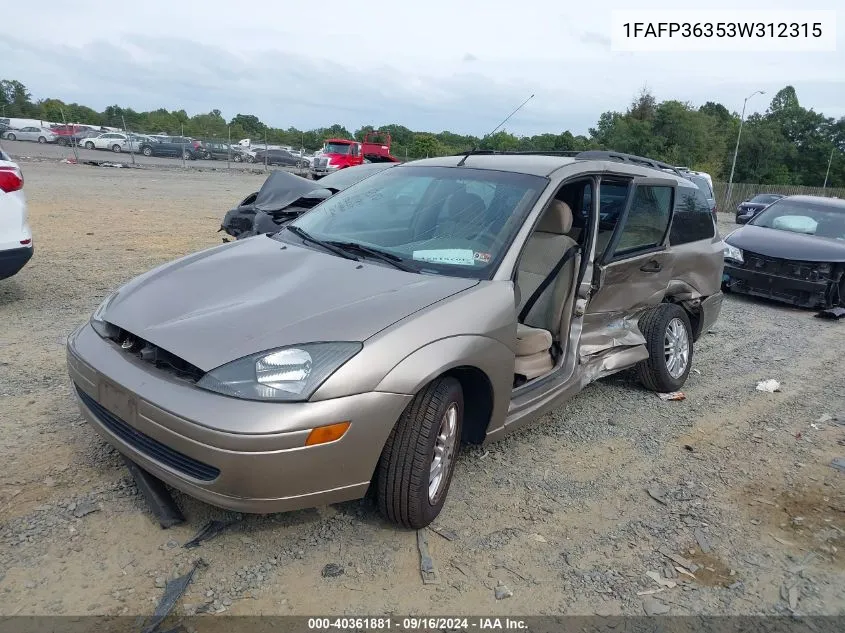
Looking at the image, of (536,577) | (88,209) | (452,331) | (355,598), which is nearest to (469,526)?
(536,577)

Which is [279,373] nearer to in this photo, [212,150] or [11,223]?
[11,223]

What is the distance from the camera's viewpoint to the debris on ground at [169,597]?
231 cm

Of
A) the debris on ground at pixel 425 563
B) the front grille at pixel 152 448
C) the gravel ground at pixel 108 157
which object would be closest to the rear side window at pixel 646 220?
the debris on ground at pixel 425 563

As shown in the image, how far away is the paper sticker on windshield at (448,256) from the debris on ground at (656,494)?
64.7 inches

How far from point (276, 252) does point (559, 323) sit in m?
1.78

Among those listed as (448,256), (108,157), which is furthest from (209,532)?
(108,157)

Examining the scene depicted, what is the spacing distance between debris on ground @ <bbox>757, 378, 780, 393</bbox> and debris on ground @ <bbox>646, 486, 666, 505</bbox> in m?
2.40

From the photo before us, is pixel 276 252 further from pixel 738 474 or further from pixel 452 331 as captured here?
pixel 738 474

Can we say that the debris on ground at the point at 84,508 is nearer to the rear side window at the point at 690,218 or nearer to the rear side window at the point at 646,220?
the rear side window at the point at 646,220

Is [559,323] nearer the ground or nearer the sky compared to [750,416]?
nearer the sky

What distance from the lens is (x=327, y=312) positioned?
276 cm

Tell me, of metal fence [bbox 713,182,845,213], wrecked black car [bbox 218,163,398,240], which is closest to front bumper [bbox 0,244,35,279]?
wrecked black car [bbox 218,163,398,240]

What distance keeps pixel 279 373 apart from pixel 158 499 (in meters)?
0.99

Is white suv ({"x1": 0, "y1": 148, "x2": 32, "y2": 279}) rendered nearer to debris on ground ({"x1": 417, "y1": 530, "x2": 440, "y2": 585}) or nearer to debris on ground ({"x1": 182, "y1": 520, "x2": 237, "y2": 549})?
debris on ground ({"x1": 182, "y1": 520, "x2": 237, "y2": 549})
